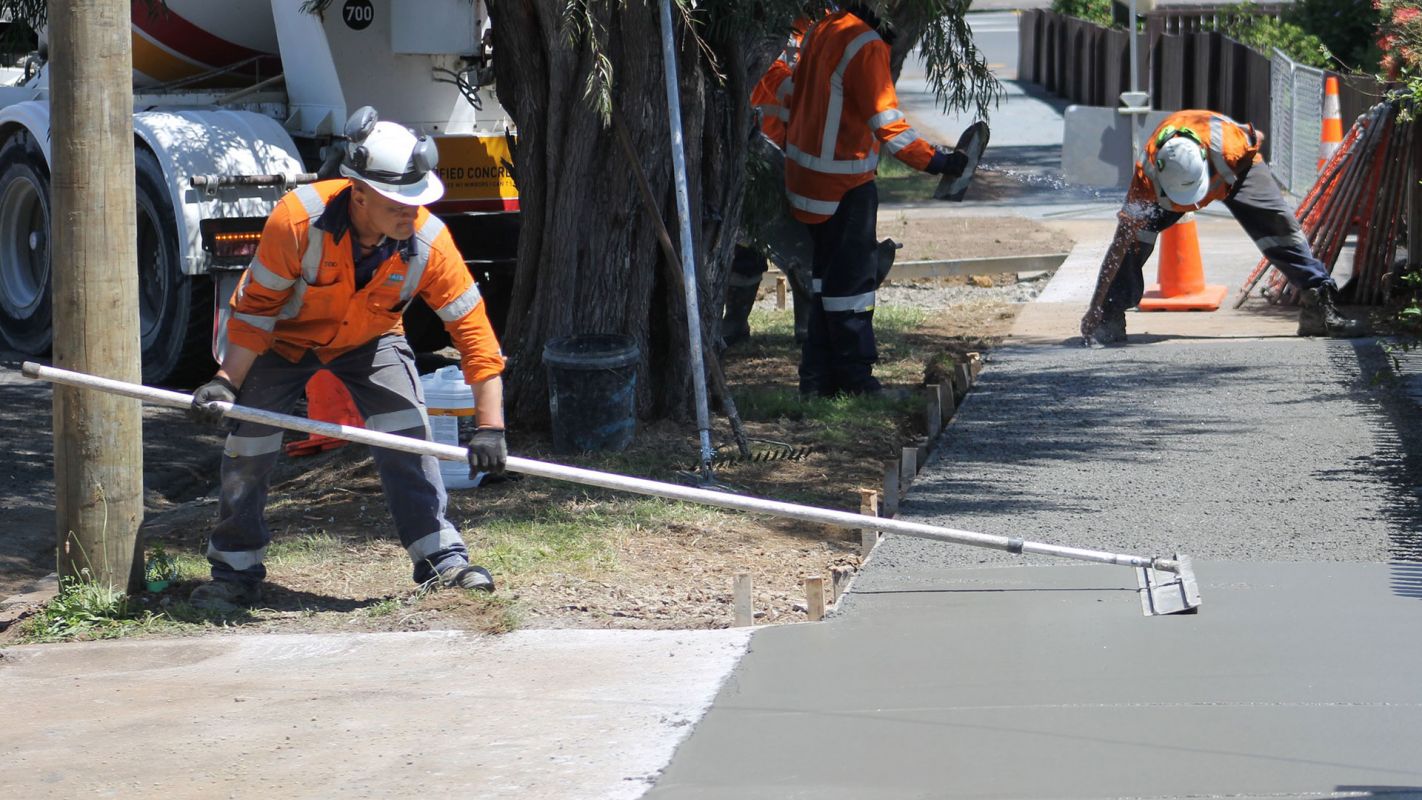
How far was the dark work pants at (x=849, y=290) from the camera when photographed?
811 centimetres

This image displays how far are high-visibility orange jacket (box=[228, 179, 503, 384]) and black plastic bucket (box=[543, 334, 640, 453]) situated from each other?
185 centimetres

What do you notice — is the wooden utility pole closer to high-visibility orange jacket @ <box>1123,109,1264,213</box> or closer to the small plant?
the small plant

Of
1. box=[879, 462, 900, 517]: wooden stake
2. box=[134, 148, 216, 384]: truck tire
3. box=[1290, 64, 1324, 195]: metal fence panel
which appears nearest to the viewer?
box=[879, 462, 900, 517]: wooden stake

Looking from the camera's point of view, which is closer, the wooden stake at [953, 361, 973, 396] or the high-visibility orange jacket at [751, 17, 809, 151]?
the wooden stake at [953, 361, 973, 396]

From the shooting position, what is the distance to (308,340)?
507 centimetres

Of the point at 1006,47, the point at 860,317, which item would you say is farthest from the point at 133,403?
the point at 1006,47

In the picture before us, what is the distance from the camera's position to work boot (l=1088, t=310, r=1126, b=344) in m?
9.11

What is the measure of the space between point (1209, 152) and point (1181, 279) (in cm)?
168

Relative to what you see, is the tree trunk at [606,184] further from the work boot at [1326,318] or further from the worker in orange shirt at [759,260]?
the work boot at [1326,318]

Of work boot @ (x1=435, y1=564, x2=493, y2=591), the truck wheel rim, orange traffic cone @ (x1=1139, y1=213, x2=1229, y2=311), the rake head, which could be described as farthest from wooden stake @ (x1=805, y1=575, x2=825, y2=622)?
the truck wheel rim

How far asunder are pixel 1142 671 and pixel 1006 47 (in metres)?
30.1

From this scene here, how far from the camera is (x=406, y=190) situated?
15.6 feet

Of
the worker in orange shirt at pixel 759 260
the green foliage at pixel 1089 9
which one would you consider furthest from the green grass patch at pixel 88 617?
the green foliage at pixel 1089 9

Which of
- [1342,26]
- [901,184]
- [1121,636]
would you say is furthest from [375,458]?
[1342,26]
